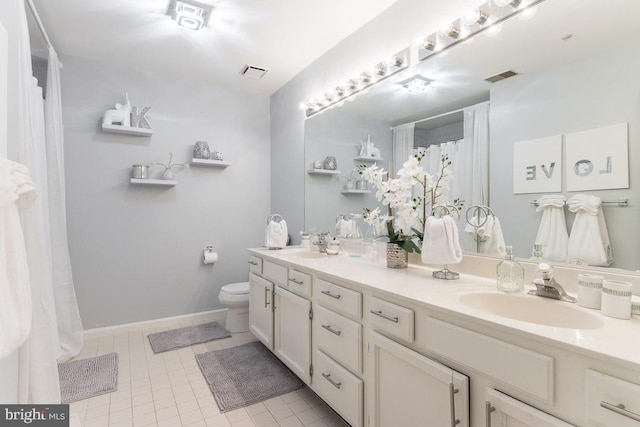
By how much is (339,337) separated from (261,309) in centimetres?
106

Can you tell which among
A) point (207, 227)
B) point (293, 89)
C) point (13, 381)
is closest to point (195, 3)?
point (293, 89)

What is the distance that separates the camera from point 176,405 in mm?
1905

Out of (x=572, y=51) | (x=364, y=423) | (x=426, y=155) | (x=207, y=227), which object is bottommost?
(x=364, y=423)

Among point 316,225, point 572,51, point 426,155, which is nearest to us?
point 572,51

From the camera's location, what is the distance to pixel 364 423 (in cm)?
145

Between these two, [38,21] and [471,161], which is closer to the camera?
[471,161]

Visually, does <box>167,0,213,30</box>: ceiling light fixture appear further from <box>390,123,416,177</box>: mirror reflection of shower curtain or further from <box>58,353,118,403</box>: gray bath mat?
<box>58,353,118,403</box>: gray bath mat

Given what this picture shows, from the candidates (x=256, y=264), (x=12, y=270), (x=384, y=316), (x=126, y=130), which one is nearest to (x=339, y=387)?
(x=384, y=316)

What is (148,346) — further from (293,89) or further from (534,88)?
(534,88)

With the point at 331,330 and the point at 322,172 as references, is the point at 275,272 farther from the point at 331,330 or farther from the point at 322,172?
the point at 322,172

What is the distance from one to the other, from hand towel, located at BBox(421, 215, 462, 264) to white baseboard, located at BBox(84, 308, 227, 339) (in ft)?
8.43

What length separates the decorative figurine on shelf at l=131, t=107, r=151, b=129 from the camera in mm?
2922

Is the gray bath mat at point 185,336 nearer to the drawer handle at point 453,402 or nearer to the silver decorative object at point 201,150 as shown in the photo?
the silver decorative object at point 201,150

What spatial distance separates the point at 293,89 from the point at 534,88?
7.69 ft
